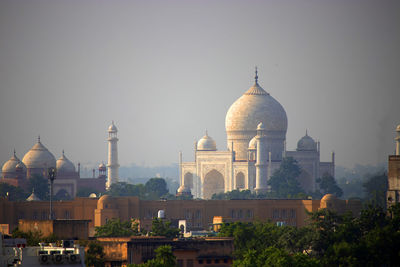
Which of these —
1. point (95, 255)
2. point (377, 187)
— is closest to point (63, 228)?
point (95, 255)

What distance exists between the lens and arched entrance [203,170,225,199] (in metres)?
116

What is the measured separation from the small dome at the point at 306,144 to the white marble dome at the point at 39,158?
73.1ft

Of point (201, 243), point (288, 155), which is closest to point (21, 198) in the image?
point (288, 155)

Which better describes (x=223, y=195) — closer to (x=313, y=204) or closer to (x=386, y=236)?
(x=313, y=204)

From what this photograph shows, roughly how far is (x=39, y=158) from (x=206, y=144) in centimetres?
1526

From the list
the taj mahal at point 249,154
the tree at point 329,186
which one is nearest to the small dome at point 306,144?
the taj mahal at point 249,154

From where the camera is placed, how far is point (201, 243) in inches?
1930

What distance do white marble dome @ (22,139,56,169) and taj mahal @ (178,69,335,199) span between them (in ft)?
39.4

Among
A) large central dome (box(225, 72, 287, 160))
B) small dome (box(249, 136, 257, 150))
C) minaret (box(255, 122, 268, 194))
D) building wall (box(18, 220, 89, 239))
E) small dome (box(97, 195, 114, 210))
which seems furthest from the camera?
large central dome (box(225, 72, 287, 160))

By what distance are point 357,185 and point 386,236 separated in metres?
69.9

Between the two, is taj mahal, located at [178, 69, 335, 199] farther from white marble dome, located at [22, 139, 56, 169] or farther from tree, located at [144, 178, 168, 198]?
white marble dome, located at [22, 139, 56, 169]

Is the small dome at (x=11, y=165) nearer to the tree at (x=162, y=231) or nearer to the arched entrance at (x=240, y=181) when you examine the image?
the arched entrance at (x=240, y=181)

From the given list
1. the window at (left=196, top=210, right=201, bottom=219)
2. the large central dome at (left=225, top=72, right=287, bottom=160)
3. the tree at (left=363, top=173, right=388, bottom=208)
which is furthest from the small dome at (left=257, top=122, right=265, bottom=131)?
the window at (left=196, top=210, right=201, bottom=219)

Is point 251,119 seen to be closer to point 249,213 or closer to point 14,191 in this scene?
point 14,191
